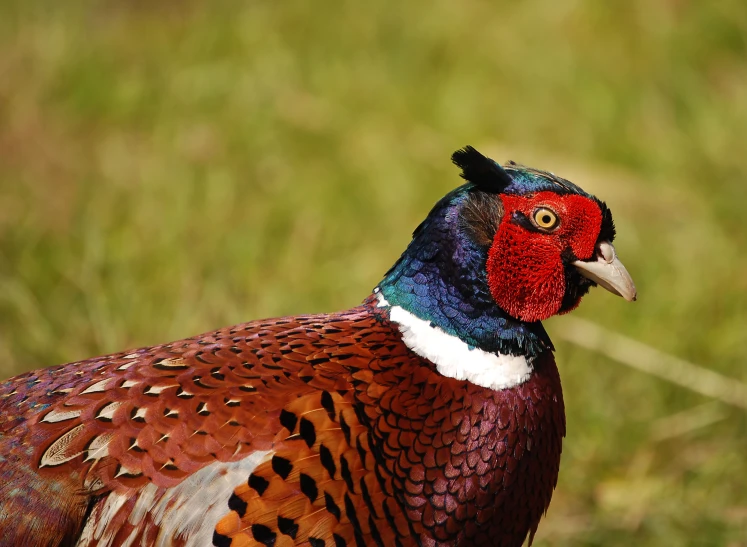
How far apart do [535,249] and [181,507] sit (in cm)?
94

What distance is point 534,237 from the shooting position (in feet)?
6.82

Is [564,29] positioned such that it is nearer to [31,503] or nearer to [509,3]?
[509,3]

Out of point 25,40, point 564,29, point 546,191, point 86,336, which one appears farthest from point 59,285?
point 564,29

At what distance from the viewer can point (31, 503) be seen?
190 centimetres

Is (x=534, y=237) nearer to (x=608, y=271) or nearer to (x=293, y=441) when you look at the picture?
(x=608, y=271)

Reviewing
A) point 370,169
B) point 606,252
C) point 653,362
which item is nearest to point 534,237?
point 606,252

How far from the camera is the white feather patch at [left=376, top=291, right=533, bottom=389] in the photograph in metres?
2.08

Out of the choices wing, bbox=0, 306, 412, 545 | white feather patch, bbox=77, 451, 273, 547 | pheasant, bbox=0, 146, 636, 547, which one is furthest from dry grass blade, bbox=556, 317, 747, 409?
white feather patch, bbox=77, 451, 273, 547

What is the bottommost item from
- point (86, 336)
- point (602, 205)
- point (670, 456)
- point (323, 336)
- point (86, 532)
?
point (670, 456)

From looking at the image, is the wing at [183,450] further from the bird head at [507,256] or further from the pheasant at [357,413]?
the bird head at [507,256]

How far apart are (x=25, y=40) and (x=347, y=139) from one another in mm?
1812

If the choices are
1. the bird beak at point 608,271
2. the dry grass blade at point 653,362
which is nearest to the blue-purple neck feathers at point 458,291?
the bird beak at point 608,271

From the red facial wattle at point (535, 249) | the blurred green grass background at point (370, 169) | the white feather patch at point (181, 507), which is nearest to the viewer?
the white feather patch at point (181, 507)

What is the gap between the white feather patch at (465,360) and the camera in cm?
208
